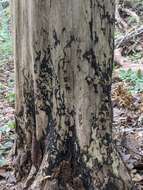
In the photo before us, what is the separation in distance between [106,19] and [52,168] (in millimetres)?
1140

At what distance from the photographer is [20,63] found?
12.2 ft

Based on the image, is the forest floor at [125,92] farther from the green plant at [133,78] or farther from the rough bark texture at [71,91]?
the rough bark texture at [71,91]

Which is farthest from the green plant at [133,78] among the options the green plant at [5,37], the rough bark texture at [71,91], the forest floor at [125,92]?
the green plant at [5,37]

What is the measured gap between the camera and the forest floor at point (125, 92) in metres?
4.43

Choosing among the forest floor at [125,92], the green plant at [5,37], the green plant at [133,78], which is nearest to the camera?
the forest floor at [125,92]

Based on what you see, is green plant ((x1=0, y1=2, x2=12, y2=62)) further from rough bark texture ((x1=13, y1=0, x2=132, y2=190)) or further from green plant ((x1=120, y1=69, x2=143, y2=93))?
rough bark texture ((x1=13, y1=0, x2=132, y2=190))

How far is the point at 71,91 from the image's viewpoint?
321 cm

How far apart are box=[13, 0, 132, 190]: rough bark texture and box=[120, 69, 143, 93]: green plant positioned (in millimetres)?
3719

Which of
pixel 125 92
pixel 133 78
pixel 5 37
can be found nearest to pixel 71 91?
pixel 125 92

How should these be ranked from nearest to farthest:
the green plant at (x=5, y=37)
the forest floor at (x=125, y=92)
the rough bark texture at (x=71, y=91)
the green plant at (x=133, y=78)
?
the rough bark texture at (x=71, y=91) → the forest floor at (x=125, y=92) → the green plant at (x=133, y=78) → the green plant at (x=5, y=37)

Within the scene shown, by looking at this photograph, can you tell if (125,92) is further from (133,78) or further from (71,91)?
(71,91)

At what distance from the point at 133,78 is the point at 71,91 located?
4.66m

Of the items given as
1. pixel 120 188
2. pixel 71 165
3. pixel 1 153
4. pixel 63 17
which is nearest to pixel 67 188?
pixel 71 165

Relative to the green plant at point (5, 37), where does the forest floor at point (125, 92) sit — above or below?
below
